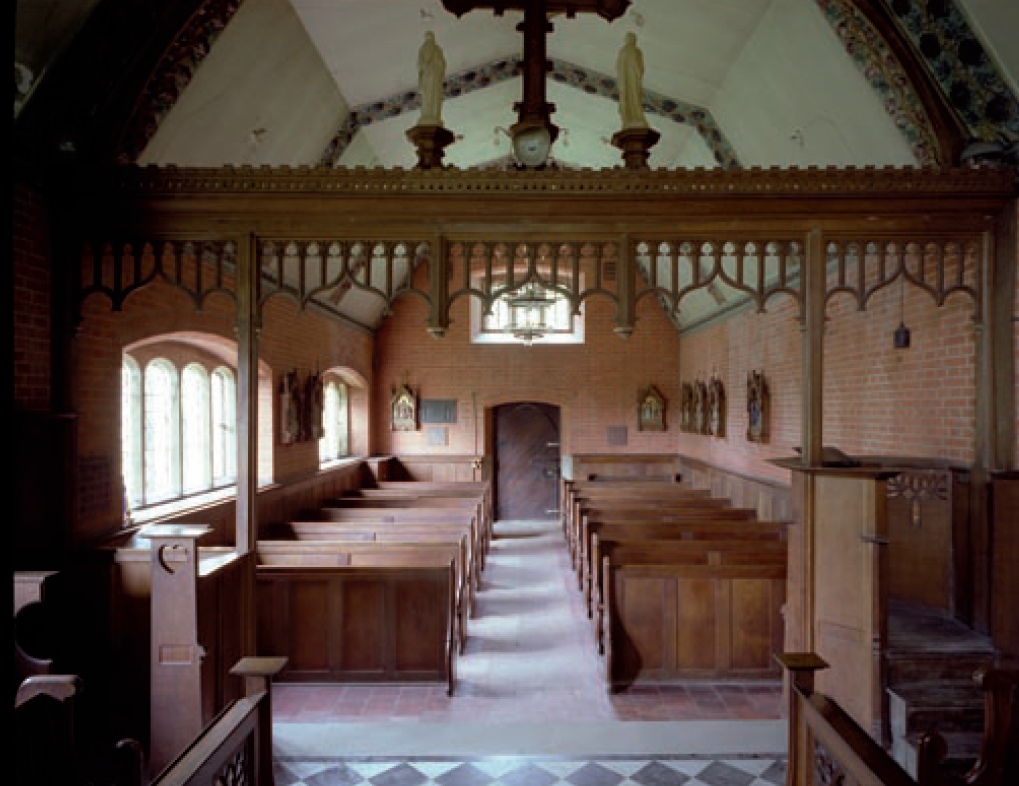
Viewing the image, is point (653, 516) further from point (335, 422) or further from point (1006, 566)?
point (335, 422)

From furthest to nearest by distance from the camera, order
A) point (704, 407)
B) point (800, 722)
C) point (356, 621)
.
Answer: point (704, 407), point (356, 621), point (800, 722)

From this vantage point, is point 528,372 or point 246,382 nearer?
point 246,382

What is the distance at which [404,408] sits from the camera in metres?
13.9

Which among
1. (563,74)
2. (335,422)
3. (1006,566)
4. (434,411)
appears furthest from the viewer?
(434,411)

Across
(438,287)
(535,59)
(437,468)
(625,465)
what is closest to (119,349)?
(438,287)

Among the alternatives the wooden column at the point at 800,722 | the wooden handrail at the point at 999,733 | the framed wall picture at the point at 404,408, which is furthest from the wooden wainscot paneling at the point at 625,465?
the wooden handrail at the point at 999,733

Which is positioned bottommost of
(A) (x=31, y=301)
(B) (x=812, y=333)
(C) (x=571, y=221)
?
(B) (x=812, y=333)

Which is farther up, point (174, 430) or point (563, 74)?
point (563, 74)

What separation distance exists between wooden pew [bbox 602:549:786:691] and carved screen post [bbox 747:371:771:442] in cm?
404

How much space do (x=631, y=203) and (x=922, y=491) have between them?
3041 millimetres

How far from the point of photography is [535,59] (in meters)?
4.80

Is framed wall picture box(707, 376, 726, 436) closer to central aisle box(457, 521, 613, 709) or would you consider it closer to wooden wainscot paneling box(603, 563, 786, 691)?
central aisle box(457, 521, 613, 709)

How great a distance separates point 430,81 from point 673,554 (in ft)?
14.5

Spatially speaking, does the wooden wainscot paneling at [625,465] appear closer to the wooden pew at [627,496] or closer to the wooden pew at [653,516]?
the wooden pew at [627,496]
